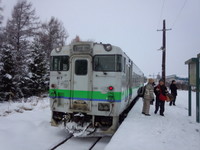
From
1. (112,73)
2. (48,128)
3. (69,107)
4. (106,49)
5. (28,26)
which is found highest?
(28,26)

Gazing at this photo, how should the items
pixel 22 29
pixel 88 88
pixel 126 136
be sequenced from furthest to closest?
1. pixel 22 29
2. pixel 88 88
3. pixel 126 136

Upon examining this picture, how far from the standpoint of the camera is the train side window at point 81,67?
20.9 feet

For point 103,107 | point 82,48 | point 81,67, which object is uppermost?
point 82,48

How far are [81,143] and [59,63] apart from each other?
286 centimetres

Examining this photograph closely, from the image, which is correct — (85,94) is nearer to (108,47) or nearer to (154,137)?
(108,47)

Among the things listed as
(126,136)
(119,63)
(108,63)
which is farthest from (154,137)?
(108,63)

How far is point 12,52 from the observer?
1557 cm

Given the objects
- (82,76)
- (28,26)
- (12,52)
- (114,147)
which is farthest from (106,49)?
(28,26)

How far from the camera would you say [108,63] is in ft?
20.1

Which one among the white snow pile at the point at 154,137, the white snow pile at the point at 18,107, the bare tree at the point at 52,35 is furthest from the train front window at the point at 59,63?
the bare tree at the point at 52,35

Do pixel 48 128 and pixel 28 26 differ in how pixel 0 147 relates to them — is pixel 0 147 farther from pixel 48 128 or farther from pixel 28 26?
pixel 28 26

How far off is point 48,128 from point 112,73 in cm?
346

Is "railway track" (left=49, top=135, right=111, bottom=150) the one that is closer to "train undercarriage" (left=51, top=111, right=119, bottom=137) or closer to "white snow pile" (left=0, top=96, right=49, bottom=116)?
"train undercarriage" (left=51, top=111, right=119, bottom=137)

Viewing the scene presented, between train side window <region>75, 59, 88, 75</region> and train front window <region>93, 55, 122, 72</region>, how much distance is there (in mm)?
337
